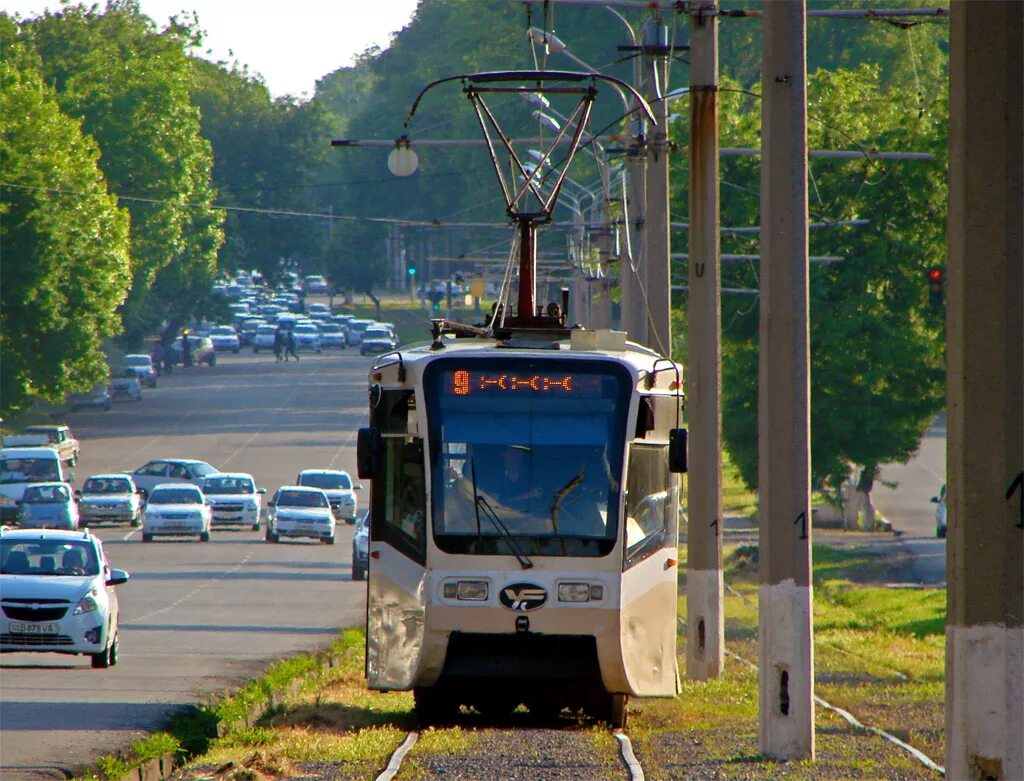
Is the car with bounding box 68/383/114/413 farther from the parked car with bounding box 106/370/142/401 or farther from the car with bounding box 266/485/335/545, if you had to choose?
the car with bounding box 266/485/335/545

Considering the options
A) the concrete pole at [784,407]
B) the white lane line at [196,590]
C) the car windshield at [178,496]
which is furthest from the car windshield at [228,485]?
the concrete pole at [784,407]

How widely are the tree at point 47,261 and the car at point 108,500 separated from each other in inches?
435

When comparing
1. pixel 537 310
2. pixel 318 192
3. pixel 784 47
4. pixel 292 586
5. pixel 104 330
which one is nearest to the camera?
pixel 784 47

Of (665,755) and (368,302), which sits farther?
(368,302)

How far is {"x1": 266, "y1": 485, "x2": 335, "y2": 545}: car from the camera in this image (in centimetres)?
4966

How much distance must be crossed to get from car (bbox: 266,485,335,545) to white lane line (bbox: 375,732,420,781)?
33.6 m

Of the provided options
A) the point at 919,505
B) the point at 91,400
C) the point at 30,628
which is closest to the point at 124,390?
the point at 91,400

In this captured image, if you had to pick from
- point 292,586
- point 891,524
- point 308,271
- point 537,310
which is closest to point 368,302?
point 308,271

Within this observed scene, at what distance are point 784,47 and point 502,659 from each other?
5.19 m

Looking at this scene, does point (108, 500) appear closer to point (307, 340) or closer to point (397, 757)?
point (397, 757)

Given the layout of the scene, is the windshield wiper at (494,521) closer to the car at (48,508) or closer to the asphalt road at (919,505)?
the asphalt road at (919,505)

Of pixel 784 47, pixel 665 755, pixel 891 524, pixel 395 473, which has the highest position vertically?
pixel 784 47

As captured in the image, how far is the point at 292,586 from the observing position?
3734 cm

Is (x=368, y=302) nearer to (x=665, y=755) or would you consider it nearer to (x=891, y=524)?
(x=891, y=524)
